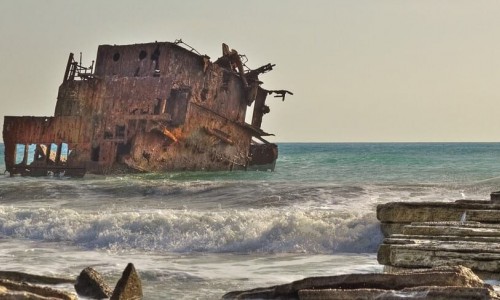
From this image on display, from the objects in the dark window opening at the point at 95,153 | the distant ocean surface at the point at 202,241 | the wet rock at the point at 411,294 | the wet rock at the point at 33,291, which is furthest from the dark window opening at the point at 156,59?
the wet rock at the point at 411,294

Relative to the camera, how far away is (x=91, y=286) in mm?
6426

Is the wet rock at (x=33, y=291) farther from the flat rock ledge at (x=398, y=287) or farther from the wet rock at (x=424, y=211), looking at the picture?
the wet rock at (x=424, y=211)

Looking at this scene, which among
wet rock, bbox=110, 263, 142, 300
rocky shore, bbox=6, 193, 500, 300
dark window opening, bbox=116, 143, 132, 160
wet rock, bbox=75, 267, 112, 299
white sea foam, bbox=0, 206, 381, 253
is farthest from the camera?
dark window opening, bbox=116, 143, 132, 160

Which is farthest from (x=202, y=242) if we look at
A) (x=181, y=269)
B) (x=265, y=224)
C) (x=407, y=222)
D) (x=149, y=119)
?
(x=149, y=119)

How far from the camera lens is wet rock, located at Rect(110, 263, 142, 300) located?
5.88 meters

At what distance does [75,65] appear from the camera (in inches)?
1222

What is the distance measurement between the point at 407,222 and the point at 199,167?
25.3 metres

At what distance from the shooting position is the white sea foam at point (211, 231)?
37.9 feet

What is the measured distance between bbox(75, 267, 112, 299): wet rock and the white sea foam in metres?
4.90

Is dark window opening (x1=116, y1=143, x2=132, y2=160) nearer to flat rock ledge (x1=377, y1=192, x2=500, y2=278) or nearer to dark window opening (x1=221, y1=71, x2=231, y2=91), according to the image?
dark window opening (x1=221, y1=71, x2=231, y2=91)

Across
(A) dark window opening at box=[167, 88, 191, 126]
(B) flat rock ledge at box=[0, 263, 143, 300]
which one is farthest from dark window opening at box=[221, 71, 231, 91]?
(B) flat rock ledge at box=[0, 263, 143, 300]

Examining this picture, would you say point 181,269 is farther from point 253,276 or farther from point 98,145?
point 98,145

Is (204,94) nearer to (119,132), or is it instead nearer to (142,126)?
(142,126)

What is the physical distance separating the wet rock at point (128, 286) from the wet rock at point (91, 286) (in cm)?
31
